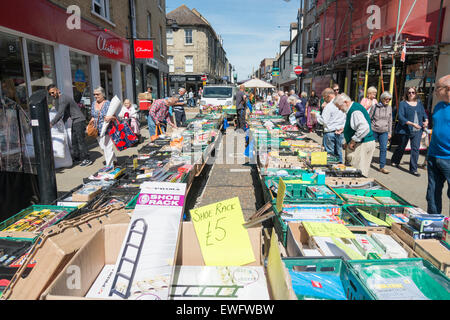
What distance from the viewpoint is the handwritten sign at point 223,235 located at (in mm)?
1815

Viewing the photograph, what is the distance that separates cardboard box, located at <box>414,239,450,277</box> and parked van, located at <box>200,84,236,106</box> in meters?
14.7

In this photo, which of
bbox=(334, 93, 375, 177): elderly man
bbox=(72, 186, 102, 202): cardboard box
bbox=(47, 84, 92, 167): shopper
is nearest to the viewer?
bbox=(72, 186, 102, 202): cardboard box

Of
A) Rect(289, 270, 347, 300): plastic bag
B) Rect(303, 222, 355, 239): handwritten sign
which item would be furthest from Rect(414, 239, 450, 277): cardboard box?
Rect(289, 270, 347, 300): plastic bag

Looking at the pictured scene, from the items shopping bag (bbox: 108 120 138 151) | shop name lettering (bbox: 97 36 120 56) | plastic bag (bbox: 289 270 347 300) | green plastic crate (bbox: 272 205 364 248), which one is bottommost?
green plastic crate (bbox: 272 205 364 248)

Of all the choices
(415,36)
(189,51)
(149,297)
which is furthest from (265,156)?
(189,51)

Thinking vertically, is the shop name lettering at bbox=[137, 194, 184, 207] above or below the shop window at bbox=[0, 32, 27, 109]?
below

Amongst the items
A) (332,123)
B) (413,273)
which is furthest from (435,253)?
(332,123)

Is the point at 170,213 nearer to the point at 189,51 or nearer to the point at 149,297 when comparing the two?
the point at 149,297

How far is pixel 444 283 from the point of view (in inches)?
70.5

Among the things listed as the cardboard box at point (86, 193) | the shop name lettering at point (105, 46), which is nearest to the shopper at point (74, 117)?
the cardboard box at point (86, 193)

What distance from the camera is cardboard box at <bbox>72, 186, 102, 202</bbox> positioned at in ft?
11.8

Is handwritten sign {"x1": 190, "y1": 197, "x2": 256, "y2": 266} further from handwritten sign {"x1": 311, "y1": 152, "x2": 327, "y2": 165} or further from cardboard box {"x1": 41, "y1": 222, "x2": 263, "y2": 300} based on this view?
handwritten sign {"x1": 311, "y1": 152, "x2": 327, "y2": 165}

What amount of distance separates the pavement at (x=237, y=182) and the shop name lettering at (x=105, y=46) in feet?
17.1

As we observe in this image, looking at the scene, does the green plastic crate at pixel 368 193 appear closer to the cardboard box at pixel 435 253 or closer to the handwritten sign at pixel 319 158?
the handwritten sign at pixel 319 158
